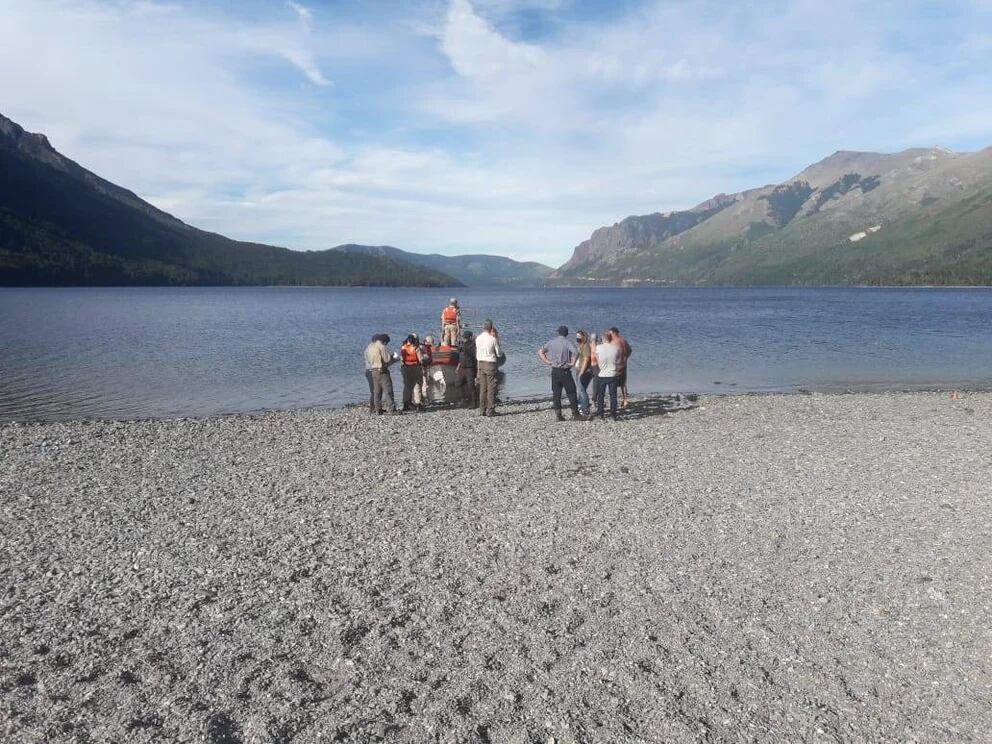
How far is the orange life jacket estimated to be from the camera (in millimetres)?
21703

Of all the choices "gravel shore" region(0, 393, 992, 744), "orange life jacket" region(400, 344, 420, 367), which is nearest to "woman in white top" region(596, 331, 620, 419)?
"gravel shore" region(0, 393, 992, 744)

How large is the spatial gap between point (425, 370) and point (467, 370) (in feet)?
6.06

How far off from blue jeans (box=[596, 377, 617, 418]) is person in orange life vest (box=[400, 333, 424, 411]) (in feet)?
18.8

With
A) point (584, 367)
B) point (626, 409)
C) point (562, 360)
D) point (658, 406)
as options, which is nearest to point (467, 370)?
point (584, 367)

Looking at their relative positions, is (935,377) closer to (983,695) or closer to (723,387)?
(723,387)

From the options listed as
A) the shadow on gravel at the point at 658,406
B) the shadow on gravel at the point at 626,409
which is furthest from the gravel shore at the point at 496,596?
the shadow on gravel at the point at 626,409

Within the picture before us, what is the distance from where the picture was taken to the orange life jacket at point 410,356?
2170 cm

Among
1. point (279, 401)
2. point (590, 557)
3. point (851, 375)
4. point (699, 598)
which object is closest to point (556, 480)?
point (590, 557)

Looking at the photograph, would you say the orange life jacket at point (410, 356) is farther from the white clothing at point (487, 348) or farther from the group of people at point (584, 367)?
the group of people at point (584, 367)

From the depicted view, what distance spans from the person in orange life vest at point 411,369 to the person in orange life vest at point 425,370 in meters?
0.15

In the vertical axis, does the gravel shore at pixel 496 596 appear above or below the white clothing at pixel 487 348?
below

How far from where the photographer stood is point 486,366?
2005 cm

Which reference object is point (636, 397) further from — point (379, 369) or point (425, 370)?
point (379, 369)

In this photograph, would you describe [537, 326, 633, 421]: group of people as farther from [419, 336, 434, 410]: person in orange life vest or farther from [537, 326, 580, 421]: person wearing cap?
[419, 336, 434, 410]: person in orange life vest
